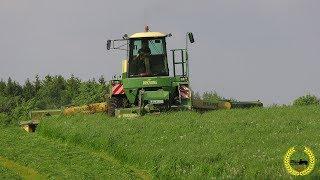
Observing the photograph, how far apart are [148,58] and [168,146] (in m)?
12.4

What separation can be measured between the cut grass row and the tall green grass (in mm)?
639

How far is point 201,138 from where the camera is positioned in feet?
61.5

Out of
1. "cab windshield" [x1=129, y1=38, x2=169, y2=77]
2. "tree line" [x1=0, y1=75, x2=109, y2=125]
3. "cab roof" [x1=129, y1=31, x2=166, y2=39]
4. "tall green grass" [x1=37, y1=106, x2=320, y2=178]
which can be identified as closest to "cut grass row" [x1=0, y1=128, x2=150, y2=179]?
"tall green grass" [x1=37, y1=106, x2=320, y2=178]

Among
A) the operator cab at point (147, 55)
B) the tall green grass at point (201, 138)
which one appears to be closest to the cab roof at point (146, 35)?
the operator cab at point (147, 55)

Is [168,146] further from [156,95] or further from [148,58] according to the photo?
[148,58]

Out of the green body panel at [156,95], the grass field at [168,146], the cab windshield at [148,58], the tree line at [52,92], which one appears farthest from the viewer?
the tree line at [52,92]

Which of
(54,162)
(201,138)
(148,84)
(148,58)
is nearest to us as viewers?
(54,162)

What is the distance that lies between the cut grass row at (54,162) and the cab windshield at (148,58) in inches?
334

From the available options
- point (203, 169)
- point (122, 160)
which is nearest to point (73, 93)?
point (122, 160)

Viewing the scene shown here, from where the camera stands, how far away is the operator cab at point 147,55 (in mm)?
29891

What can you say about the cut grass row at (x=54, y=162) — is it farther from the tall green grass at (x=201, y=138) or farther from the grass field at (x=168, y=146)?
the tall green grass at (x=201, y=138)

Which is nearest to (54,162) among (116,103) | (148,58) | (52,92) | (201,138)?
(201,138)

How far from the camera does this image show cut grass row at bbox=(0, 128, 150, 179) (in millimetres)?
16078

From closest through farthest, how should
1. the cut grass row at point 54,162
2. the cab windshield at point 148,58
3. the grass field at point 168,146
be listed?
the grass field at point 168,146
the cut grass row at point 54,162
the cab windshield at point 148,58
